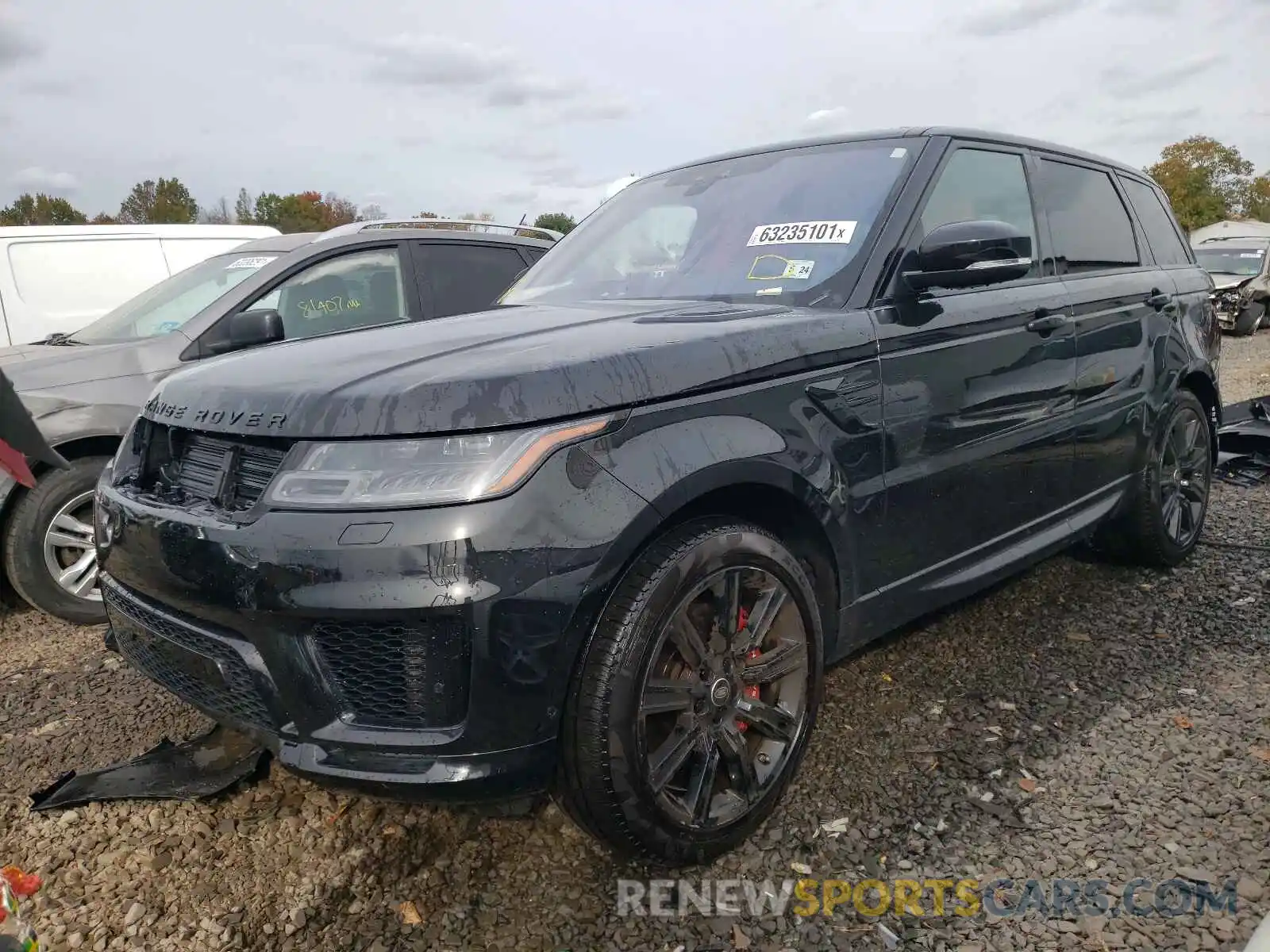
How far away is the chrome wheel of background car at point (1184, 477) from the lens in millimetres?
4094

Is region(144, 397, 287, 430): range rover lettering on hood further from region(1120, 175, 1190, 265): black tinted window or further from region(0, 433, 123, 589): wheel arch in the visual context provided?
region(1120, 175, 1190, 265): black tinted window

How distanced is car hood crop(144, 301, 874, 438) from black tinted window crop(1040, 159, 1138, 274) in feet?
4.92

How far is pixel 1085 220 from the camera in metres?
3.71

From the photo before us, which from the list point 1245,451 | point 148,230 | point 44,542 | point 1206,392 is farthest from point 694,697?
point 148,230

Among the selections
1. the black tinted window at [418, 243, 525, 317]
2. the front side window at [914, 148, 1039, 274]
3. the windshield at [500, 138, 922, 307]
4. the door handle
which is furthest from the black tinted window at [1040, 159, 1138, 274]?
the black tinted window at [418, 243, 525, 317]

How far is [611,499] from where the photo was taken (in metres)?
1.91

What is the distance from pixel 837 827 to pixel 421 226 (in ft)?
13.4

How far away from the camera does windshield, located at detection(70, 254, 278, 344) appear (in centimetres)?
454

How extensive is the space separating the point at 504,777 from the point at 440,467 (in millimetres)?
647

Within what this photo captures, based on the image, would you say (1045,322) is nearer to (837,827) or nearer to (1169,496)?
(1169,496)

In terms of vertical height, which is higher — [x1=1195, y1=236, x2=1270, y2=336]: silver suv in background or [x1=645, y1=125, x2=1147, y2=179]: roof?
[x1=645, y1=125, x2=1147, y2=179]: roof

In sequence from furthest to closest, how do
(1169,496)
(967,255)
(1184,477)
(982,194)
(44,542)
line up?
(1184,477), (1169,496), (44,542), (982,194), (967,255)

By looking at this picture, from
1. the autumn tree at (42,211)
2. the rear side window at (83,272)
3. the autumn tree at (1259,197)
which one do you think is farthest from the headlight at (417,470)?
the autumn tree at (1259,197)

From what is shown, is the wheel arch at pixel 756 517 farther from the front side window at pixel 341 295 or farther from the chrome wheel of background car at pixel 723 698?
the front side window at pixel 341 295
